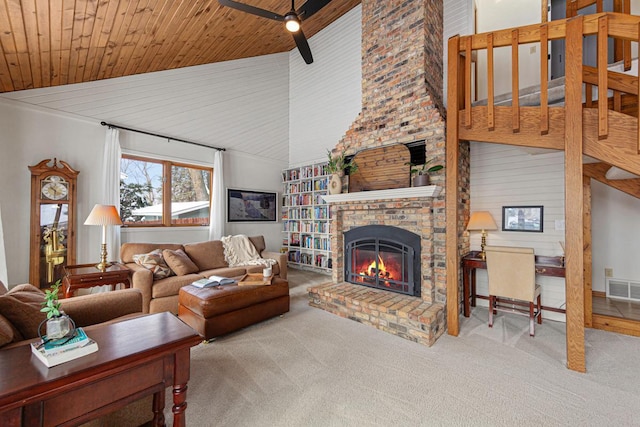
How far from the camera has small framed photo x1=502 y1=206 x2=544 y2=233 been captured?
3316 millimetres

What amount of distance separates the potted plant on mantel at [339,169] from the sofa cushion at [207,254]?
210cm

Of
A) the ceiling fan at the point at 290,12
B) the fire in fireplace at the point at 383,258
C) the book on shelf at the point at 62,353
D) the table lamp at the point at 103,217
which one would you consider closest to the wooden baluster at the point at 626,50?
the fire in fireplace at the point at 383,258

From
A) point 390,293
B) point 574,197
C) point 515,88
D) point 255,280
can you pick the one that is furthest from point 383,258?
point 515,88

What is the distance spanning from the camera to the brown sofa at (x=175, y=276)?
3197mm

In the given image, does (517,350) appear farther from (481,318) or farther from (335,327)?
(335,327)

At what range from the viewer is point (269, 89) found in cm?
606

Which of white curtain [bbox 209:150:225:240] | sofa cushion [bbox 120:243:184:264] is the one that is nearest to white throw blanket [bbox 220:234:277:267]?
white curtain [bbox 209:150:225:240]

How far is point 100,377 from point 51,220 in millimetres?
3565

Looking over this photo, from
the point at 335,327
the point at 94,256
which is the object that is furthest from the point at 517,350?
the point at 94,256

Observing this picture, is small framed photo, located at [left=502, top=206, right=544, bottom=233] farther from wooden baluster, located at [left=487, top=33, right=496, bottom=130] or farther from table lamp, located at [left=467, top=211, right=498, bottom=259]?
wooden baluster, located at [left=487, top=33, right=496, bottom=130]

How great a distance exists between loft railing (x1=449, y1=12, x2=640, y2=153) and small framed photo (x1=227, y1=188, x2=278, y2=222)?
4321 millimetres

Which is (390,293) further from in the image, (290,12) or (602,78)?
(290,12)

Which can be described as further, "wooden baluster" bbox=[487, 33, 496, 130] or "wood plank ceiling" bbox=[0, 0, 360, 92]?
"wooden baluster" bbox=[487, 33, 496, 130]

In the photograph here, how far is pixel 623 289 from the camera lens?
3.32 metres
